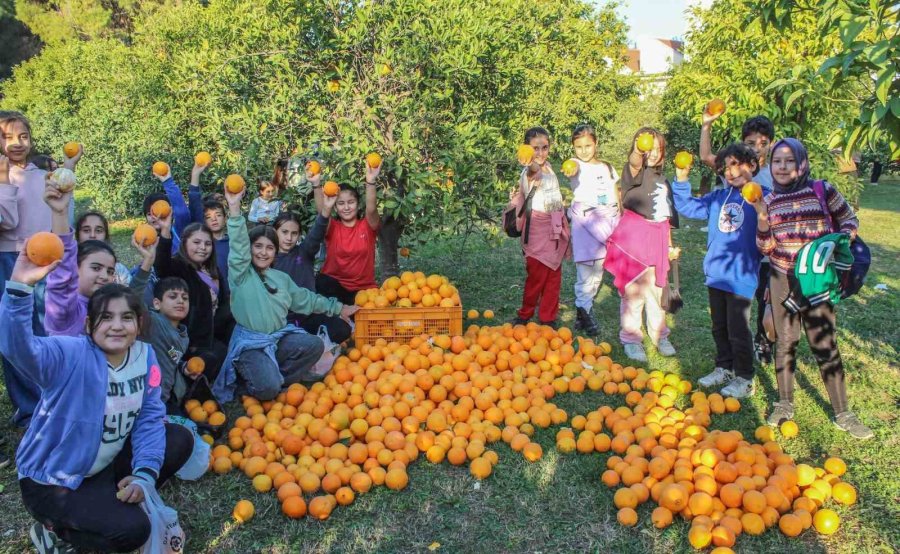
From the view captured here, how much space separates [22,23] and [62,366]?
38.4 m

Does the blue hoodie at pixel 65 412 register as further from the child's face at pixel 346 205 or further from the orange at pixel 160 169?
the child's face at pixel 346 205

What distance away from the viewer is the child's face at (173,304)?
4.30m

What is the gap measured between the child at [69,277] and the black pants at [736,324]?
174 inches

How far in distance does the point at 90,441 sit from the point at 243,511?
896 mm

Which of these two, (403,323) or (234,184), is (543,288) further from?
(234,184)

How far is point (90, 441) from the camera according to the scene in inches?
119

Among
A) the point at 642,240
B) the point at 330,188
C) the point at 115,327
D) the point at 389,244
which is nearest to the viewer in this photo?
the point at 115,327

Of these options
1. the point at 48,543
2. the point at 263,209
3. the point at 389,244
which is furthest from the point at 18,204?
the point at 389,244

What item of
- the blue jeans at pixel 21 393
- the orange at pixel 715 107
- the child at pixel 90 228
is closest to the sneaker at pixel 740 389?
the orange at pixel 715 107

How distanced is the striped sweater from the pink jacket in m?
5.31

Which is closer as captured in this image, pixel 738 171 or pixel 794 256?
pixel 794 256

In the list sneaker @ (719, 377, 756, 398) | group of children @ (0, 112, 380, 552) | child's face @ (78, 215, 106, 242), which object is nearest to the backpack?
sneaker @ (719, 377, 756, 398)

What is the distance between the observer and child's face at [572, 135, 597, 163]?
231 inches

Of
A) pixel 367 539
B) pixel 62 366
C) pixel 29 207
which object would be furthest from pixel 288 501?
pixel 29 207
